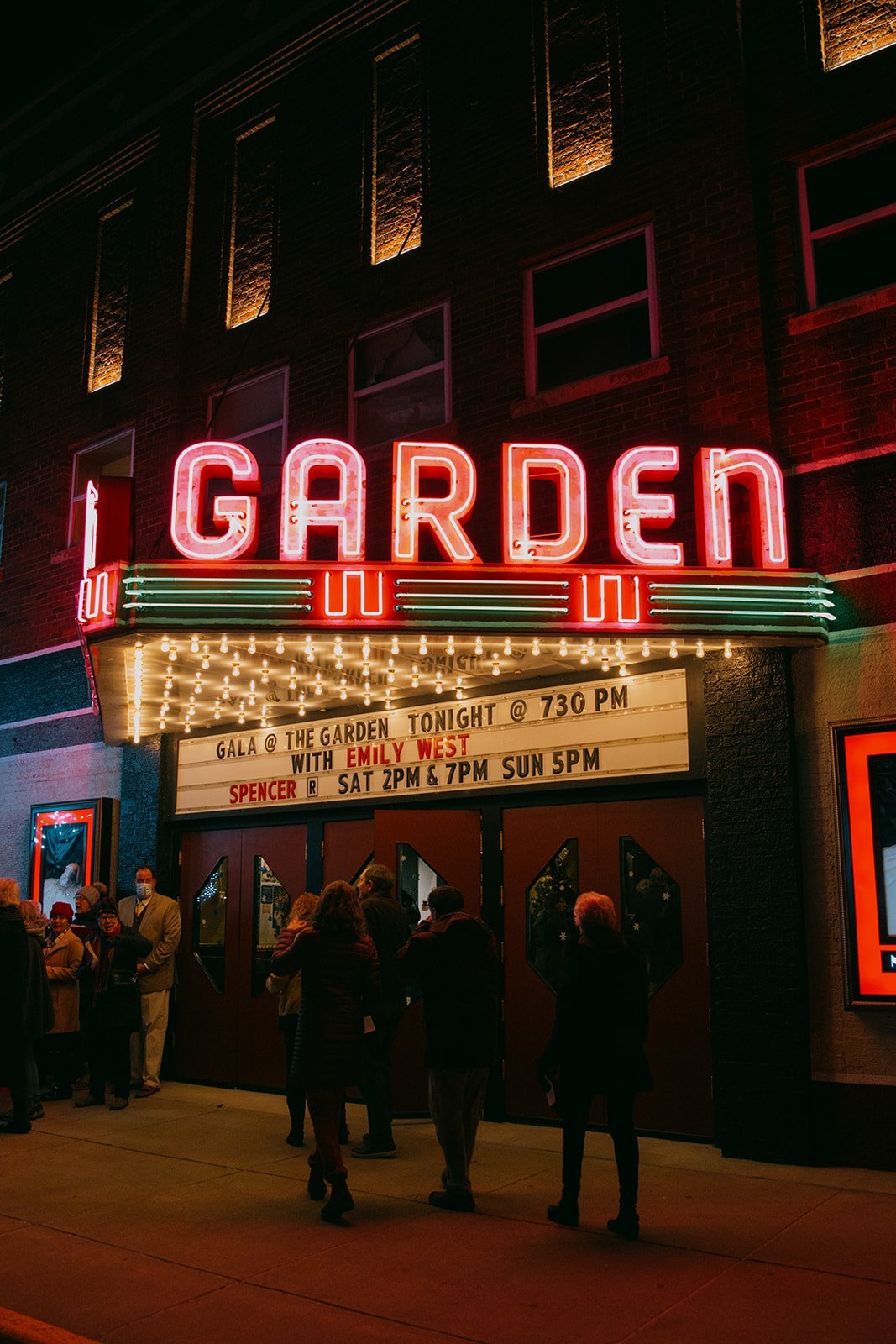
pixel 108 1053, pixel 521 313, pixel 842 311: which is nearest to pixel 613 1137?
pixel 108 1053

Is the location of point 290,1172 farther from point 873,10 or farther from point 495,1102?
point 873,10

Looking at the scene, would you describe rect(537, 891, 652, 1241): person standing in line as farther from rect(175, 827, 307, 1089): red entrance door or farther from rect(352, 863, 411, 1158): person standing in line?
rect(175, 827, 307, 1089): red entrance door

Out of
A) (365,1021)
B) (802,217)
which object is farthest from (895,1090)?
(802,217)

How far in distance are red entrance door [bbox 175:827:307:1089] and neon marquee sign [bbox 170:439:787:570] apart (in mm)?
3811

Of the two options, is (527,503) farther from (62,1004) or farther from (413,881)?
(62,1004)

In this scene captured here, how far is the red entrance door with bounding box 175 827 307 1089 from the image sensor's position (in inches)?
426

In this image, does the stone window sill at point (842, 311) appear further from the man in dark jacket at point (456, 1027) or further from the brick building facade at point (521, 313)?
the man in dark jacket at point (456, 1027)

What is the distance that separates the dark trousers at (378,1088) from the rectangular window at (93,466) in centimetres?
798

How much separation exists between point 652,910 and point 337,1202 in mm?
3532

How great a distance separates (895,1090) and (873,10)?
27.5 ft

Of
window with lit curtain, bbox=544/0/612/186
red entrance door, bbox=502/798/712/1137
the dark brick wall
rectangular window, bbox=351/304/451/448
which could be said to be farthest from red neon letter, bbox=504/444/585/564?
window with lit curtain, bbox=544/0/612/186

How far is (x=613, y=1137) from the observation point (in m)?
5.92

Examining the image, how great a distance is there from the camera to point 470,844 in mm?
9680

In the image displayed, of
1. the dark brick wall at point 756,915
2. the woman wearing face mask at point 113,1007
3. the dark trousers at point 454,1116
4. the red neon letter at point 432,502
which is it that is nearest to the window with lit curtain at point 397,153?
the red neon letter at point 432,502
